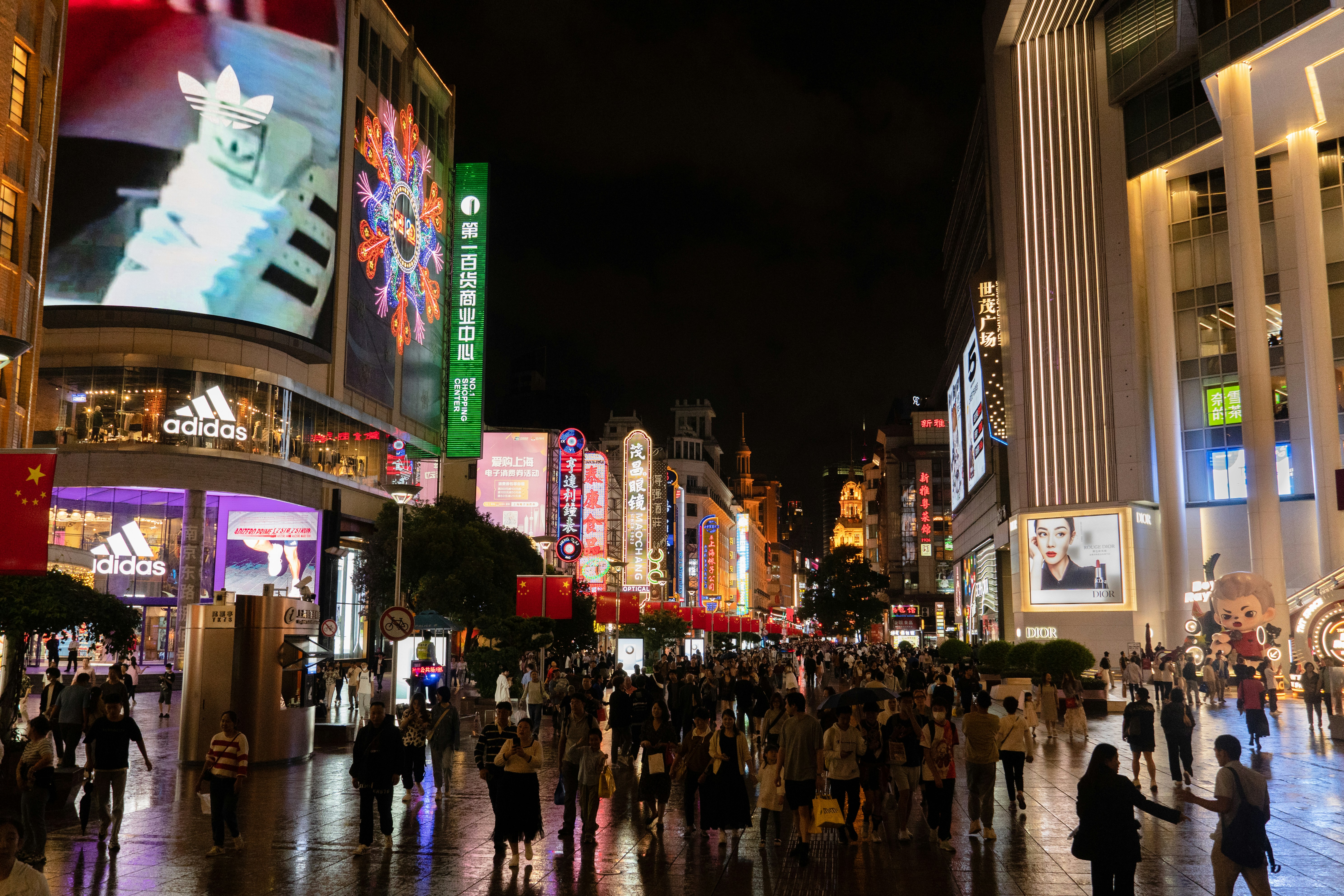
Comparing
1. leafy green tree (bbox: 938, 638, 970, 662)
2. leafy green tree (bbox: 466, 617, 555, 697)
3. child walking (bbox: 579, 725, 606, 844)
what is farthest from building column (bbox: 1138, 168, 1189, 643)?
child walking (bbox: 579, 725, 606, 844)

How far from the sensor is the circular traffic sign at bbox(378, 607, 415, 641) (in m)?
19.8

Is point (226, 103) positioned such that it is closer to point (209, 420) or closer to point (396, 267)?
point (209, 420)

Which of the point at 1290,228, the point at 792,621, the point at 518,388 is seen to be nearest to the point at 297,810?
the point at 1290,228

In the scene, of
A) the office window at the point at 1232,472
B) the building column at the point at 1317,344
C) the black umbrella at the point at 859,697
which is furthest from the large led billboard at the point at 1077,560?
the black umbrella at the point at 859,697

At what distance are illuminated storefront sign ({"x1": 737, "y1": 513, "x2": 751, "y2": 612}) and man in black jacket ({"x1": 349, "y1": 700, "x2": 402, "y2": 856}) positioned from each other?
142315 millimetres

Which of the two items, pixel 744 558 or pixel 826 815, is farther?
pixel 744 558

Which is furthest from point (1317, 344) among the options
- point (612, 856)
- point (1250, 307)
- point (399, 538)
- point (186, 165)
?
point (186, 165)

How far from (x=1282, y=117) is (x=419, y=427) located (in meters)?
44.8

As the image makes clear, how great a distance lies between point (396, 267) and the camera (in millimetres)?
59375

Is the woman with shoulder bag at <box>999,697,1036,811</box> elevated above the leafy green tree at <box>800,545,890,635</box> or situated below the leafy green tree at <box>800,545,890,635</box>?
below

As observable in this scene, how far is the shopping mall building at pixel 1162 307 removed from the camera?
4391 cm

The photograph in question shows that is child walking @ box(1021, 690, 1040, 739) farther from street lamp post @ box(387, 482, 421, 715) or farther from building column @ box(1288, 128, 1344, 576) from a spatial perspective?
building column @ box(1288, 128, 1344, 576)

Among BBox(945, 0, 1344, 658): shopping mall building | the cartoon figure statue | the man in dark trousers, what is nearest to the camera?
the man in dark trousers

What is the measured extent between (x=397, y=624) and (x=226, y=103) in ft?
115
